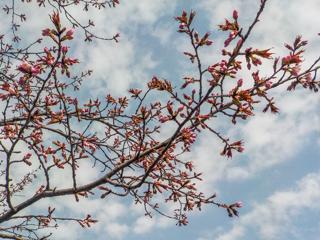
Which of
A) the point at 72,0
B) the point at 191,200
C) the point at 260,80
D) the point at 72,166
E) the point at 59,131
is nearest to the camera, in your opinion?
the point at 260,80

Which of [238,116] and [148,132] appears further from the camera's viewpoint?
[148,132]

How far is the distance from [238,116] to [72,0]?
16.7 ft

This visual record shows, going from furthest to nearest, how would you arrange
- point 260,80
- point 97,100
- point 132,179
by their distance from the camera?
1. point 97,100
2. point 132,179
3. point 260,80

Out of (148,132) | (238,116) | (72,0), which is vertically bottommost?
(238,116)

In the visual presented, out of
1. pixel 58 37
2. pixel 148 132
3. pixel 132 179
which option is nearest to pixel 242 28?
pixel 58 37

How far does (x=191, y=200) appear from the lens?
15.1 ft

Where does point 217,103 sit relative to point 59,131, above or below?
below

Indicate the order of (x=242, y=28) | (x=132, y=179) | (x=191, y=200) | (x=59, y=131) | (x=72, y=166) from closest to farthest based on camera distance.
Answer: (x=242, y=28) < (x=72, y=166) < (x=132, y=179) < (x=191, y=200) < (x=59, y=131)

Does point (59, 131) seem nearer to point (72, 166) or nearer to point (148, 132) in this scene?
point (148, 132)

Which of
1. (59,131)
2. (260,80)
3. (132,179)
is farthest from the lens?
(59,131)

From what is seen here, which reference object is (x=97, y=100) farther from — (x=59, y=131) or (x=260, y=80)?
(x=260, y=80)

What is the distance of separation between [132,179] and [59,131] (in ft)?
6.59

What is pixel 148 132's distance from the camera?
6.00 m

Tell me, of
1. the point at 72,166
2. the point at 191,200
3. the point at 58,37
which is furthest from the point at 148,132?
the point at 58,37
